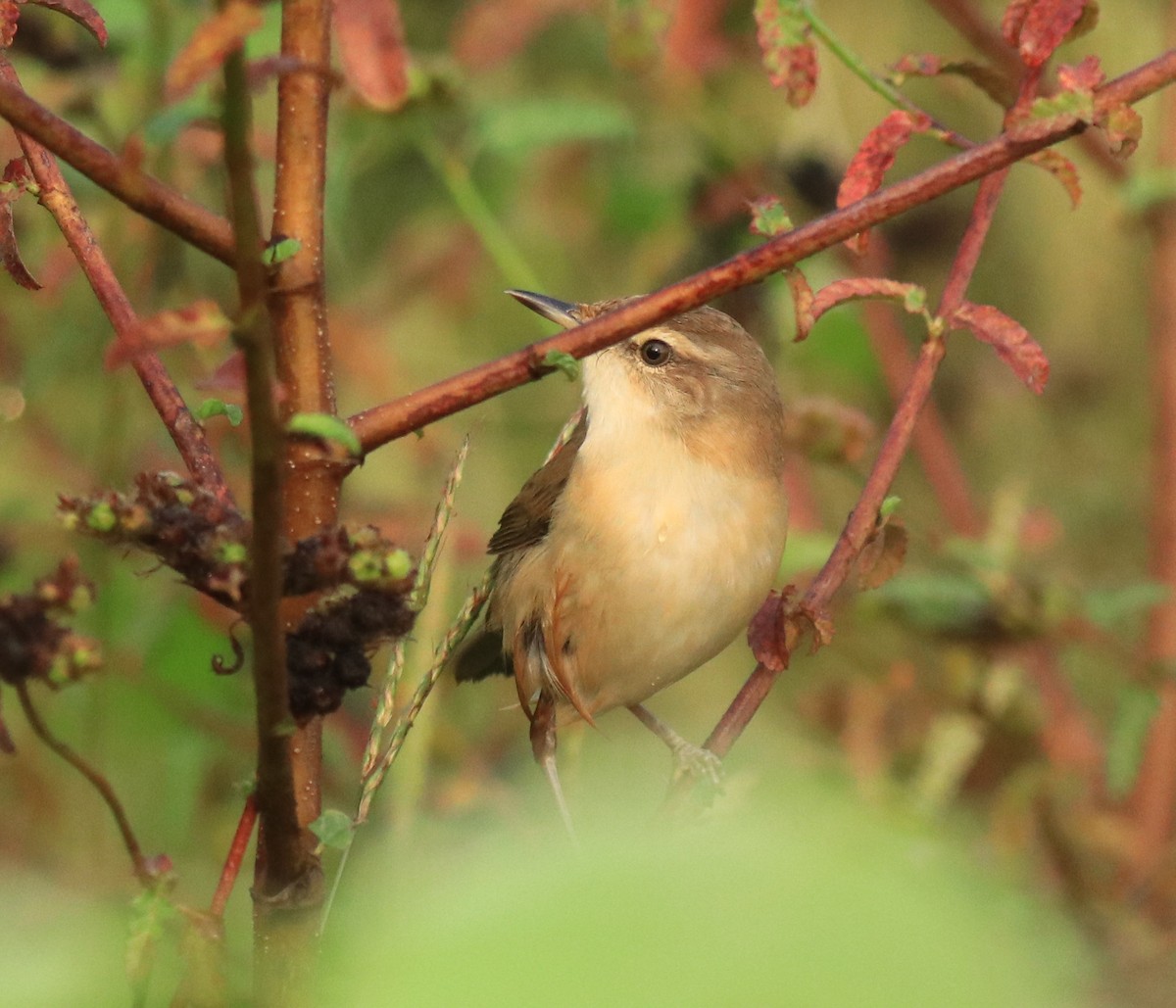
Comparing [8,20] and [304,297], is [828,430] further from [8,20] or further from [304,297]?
[8,20]

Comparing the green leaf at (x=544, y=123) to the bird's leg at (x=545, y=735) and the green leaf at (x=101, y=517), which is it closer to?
the bird's leg at (x=545, y=735)

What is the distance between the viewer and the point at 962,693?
364 centimetres

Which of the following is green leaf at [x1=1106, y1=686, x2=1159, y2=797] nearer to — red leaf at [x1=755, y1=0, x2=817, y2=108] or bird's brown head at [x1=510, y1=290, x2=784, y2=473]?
bird's brown head at [x1=510, y1=290, x2=784, y2=473]

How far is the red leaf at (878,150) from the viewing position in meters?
1.68

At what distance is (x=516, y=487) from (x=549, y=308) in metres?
2.35

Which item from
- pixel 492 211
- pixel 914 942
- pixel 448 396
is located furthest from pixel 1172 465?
pixel 914 942

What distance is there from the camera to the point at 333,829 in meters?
1.42

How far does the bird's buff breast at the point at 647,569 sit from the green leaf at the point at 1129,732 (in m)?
0.80

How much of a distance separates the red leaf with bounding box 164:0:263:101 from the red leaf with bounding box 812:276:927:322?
33.2 inches

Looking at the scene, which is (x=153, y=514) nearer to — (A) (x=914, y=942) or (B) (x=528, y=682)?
(A) (x=914, y=942)

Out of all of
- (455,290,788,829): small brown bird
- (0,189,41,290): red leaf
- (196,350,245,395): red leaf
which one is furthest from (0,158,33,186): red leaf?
(455,290,788,829): small brown bird

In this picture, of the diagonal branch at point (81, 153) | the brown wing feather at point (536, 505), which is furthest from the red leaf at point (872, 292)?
the brown wing feather at point (536, 505)

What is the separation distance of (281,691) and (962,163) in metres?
0.79

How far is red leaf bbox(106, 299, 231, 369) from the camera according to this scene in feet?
3.61
